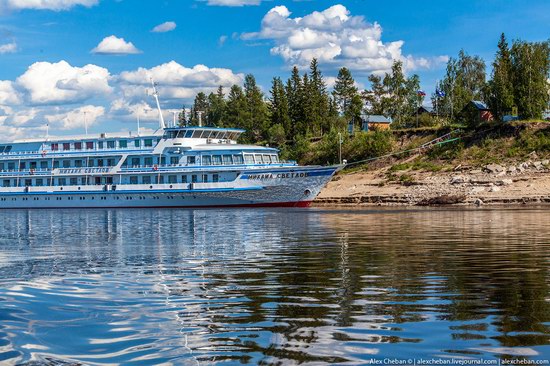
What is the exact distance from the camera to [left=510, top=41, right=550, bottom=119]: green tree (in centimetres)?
8431

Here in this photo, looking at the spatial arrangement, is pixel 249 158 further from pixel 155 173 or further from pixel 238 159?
pixel 155 173

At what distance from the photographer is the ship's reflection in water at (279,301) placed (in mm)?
10789

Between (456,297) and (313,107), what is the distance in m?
103

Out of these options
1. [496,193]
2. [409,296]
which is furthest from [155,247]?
[496,193]

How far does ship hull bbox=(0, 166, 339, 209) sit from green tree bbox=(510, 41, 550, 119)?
3131 cm

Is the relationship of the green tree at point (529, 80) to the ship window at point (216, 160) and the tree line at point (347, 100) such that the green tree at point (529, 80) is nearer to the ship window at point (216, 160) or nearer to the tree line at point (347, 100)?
the tree line at point (347, 100)

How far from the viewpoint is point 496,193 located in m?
63.6

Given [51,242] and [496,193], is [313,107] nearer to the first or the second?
[496,193]

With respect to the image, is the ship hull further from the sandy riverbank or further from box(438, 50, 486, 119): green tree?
box(438, 50, 486, 119): green tree

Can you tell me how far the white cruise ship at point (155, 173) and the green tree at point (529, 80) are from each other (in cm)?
3109

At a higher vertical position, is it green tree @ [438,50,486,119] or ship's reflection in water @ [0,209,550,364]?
green tree @ [438,50,486,119]

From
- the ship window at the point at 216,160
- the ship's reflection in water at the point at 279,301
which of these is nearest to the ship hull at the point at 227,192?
the ship window at the point at 216,160

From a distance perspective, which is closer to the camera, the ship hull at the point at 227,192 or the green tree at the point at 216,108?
the ship hull at the point at 227,192

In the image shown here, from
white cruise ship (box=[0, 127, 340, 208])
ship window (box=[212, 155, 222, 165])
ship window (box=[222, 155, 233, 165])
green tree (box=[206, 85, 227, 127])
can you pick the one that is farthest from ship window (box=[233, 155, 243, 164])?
green tree (box=[206, 85, 227, 127])
